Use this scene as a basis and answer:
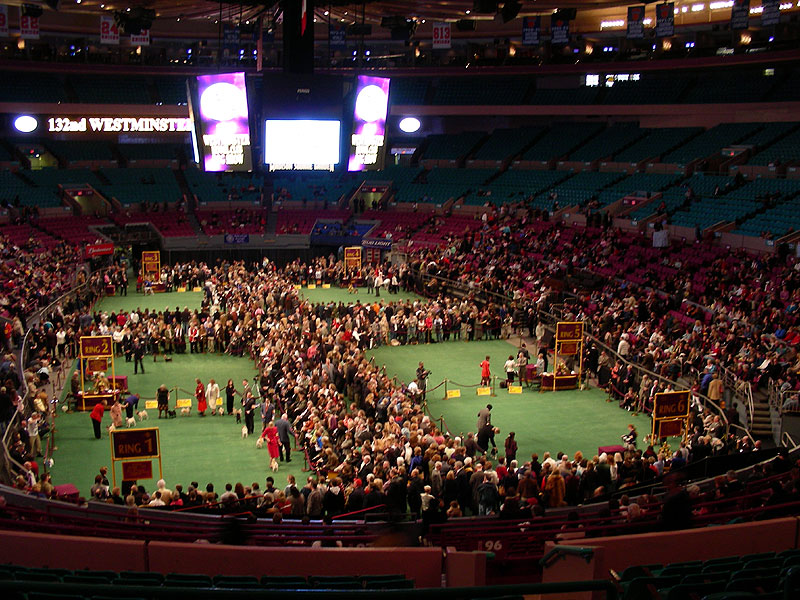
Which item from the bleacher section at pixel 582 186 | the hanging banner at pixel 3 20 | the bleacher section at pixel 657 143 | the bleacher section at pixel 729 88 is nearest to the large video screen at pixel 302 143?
the bleacher section at pixel 582 186

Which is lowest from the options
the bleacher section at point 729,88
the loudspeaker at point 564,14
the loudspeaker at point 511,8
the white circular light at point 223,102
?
the white circular light at point 223,102

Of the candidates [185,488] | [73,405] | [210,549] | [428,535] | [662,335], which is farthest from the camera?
[662,335]

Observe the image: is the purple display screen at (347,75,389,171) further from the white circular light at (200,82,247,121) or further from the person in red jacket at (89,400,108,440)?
the person in red jacket at (89,400,108,440)

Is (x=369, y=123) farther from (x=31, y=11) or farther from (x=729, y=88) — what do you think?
(x=729, y=88)

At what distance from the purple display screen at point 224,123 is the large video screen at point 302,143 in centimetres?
82

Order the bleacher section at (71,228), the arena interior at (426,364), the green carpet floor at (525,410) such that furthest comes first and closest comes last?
the bleacher section at (71,228)
the green carpet floor at (525,410)
the arena interior at (426,364)

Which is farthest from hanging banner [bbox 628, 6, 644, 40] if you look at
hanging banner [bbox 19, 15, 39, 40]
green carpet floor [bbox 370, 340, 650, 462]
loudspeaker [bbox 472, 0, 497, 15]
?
hanging banner [bbox 19, 15, 39, 40]

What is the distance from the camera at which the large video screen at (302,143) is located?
24.7 metres

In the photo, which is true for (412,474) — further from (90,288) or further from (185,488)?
(90,288)

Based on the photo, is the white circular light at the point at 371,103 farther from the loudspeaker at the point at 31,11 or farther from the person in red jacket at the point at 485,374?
the loudspeaker at the point at 31,11

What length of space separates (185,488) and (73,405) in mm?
7186

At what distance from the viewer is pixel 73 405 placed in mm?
24203

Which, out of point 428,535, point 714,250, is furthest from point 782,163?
point 428,535

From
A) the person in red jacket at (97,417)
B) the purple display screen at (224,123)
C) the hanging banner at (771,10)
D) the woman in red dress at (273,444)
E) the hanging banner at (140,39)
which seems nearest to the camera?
the woman in red dress at (273,444)
